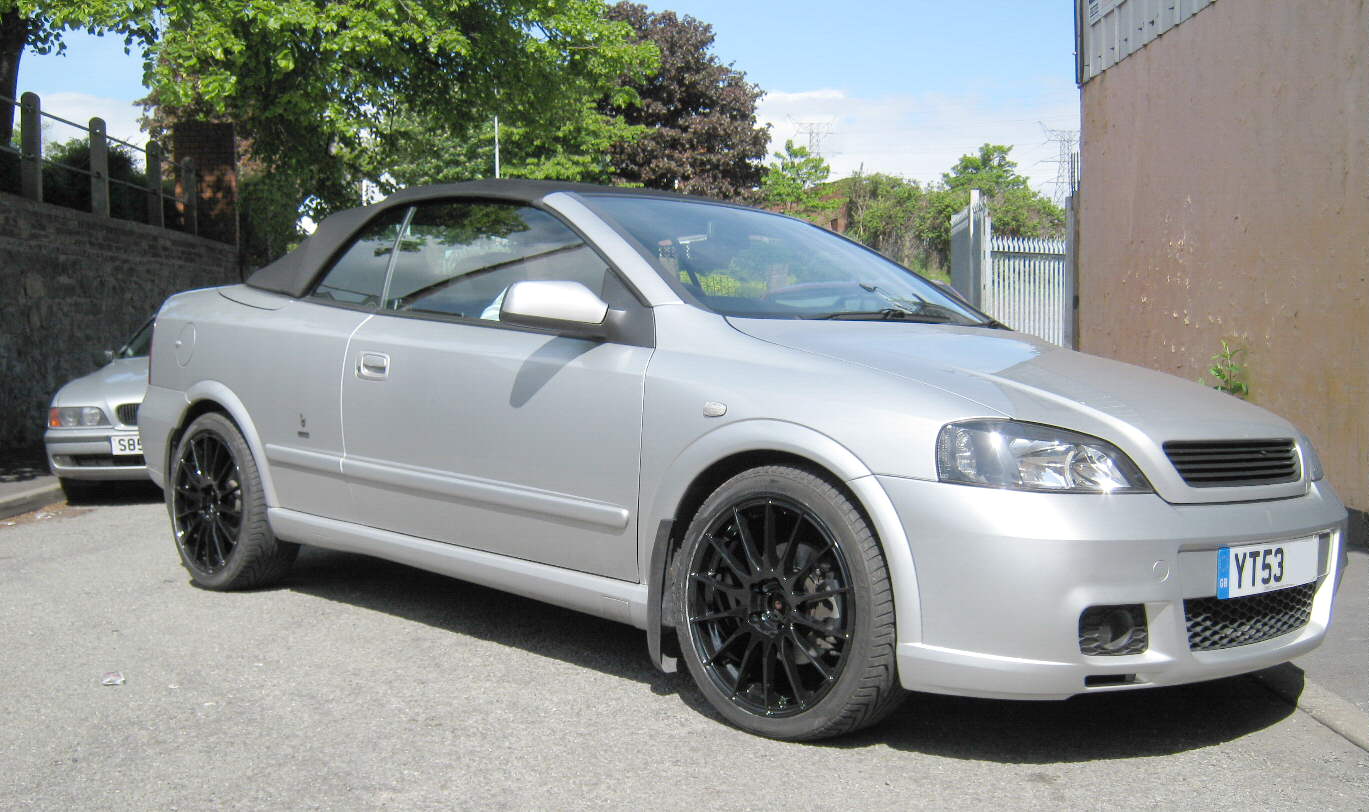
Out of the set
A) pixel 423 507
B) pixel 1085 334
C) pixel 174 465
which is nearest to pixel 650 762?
pixel 423 507

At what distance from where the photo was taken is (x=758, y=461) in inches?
143

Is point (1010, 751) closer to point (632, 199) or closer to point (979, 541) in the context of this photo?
point (979, 541)

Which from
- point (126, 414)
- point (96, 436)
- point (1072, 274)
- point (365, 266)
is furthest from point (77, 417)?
point (1072, 274)

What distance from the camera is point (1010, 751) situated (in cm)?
350

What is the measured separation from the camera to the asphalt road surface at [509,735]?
317cm

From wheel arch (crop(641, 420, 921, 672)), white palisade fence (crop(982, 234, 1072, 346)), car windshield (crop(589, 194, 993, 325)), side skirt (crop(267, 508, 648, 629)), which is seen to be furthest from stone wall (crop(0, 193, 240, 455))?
wheel arch (crop(641, 420, 921, 672))

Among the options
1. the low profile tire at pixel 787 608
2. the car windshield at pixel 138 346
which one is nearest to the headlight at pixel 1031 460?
the low profile tire at pixel 787 608

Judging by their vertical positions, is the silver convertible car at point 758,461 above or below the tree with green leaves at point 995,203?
below

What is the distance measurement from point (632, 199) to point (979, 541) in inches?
80.2

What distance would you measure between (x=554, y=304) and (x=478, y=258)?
2.98ft

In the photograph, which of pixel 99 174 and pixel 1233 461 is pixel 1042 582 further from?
pixel 99 174

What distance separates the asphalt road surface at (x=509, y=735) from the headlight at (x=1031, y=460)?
76 cm

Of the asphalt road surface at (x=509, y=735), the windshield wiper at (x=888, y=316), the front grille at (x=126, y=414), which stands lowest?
the asphalt road surface at (x=509, y=735)

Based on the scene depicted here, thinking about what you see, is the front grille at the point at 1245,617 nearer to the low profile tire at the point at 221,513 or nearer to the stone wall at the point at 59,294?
the low profile tire at the point at 221,513
